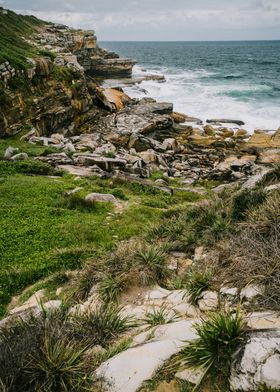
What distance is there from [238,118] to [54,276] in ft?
108

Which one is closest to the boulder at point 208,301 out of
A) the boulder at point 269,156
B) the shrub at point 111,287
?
the shrub at point 111,287

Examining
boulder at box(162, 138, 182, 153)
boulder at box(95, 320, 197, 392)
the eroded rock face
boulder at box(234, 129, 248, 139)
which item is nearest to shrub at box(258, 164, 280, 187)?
boulder at box(95, 320, 197, 392)

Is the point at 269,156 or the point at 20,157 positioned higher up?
the point at 20,157

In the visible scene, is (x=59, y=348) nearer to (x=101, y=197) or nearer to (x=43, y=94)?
(x=101, y=197)

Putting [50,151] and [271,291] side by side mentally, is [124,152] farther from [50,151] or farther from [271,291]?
[271,291]

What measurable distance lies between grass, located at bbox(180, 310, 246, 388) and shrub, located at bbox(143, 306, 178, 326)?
125 centimetres

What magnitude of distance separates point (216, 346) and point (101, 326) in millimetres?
1934

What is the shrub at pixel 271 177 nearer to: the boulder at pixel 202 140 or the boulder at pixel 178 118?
the boulder at pixel 202 140

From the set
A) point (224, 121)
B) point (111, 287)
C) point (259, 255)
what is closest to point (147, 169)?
point (111, 287)

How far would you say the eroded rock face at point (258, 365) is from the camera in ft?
11.0

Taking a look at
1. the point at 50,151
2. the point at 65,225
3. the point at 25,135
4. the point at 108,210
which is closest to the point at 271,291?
the point at 65,225

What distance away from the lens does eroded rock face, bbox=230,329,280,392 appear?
3365mm

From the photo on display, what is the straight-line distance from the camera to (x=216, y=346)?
12.6 ft

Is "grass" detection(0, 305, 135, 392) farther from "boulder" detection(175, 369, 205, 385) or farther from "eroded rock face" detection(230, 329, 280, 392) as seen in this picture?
"eroded rock face" detection(230, 329, 280, 392)
